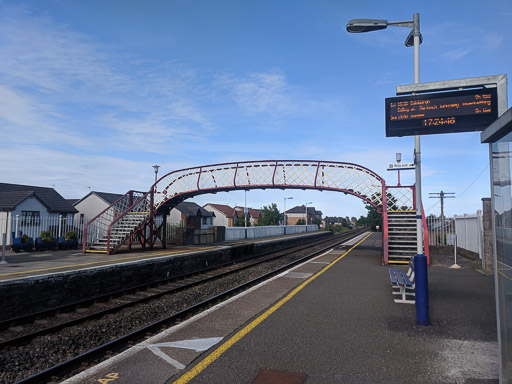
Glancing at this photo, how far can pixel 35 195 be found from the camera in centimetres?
2391

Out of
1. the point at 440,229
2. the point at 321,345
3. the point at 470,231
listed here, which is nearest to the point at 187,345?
the point at 321,345

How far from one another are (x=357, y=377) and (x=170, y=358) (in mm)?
2500

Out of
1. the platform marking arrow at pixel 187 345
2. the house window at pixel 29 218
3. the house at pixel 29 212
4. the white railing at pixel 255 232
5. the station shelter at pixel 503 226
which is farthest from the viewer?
the white railing at pixel 255 232

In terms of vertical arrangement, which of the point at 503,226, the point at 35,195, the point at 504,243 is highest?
the point at 35,195

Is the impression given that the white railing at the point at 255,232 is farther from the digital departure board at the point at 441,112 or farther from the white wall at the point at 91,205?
the digital departure board at the point at 441,112

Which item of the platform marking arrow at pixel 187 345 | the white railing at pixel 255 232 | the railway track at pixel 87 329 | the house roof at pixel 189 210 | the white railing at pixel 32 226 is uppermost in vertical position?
the house roof at pixel 189 210

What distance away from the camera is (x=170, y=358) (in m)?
4.97

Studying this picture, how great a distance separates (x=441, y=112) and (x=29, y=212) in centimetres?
2473

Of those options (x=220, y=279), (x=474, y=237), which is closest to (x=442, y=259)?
(x=474, y=237)

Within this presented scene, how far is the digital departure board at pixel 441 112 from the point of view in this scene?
6613mm

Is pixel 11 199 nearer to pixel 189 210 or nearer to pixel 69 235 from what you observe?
pixel 69 235

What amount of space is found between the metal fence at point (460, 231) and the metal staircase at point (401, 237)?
160cm

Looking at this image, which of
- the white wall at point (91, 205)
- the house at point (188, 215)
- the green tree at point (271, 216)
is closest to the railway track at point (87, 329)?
the white wall at point (91, 205)

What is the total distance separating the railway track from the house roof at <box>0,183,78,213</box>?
15.2m
